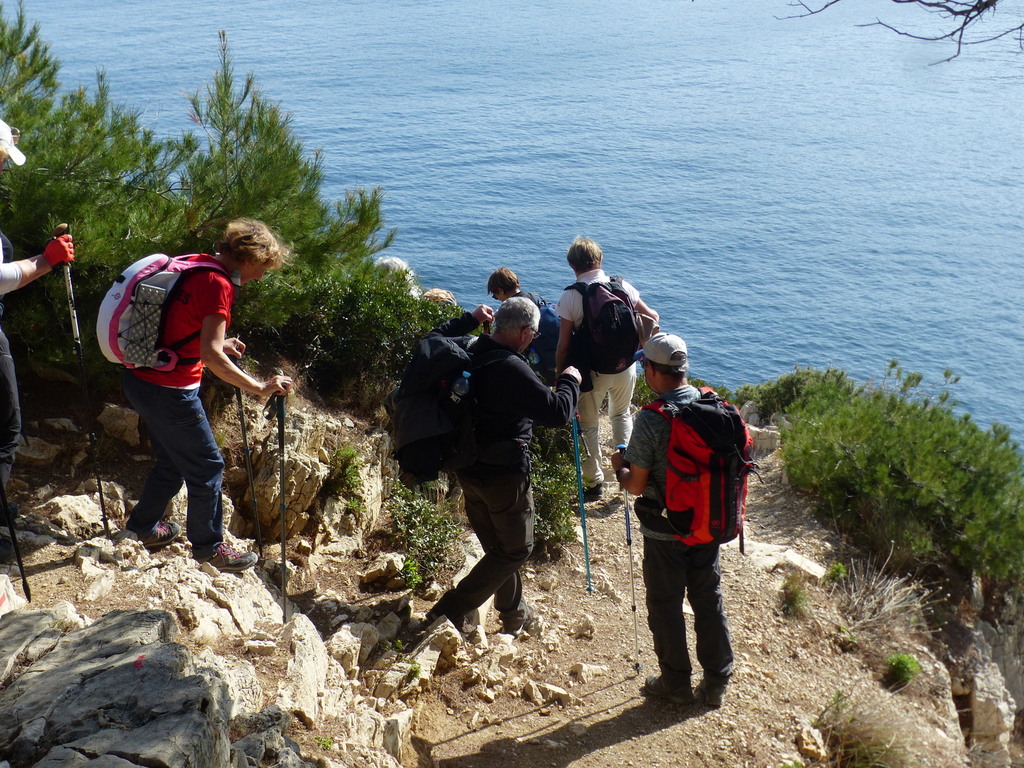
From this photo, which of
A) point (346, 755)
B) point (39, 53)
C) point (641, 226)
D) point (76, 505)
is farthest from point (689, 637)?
point (641, 226)

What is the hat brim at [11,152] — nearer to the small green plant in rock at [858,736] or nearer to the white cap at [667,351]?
the white cap at [667,351]

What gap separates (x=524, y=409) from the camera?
4.58 metres

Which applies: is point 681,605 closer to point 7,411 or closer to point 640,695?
point 640,695

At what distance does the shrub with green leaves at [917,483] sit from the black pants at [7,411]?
7573 millimetres

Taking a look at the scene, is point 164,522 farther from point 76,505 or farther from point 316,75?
point 316,75

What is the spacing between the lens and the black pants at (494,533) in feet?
16.2

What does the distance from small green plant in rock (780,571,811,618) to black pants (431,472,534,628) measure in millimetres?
2619

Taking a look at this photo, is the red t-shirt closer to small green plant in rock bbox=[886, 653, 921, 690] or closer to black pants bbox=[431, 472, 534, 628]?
black pants bbox=[431, 472, 534, 628]

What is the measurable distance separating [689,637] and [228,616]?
10.7 feet

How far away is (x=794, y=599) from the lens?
692 centimetres

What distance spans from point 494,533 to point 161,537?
6.64ft

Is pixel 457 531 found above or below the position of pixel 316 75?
below

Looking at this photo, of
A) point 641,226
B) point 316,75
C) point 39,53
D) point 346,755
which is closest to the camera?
point 346,755

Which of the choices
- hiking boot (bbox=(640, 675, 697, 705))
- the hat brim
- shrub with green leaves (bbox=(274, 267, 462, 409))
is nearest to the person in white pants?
shrub with green leaves (bbox=(274, 267, 462, 409))
